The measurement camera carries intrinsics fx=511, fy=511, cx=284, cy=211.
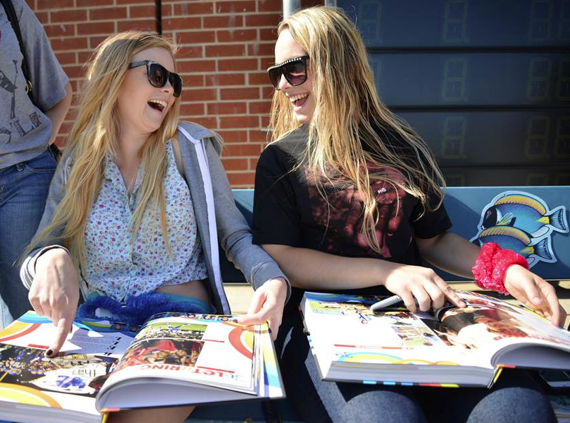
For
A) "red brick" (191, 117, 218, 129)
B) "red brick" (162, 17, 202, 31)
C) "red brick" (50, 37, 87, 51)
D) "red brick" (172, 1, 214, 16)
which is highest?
"red brick" (172, 1, 214, 16)

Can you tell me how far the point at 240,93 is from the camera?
3916 mm

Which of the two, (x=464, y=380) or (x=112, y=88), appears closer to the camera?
(x=464, y=380)

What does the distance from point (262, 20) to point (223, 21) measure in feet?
0.97

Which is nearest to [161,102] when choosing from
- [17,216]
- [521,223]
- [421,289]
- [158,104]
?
[158,104]

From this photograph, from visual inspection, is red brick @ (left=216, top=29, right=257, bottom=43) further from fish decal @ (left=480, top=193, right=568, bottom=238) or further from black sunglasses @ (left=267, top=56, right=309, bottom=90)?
fish decal @ (left=480, top=193, right=568, bottom=238)

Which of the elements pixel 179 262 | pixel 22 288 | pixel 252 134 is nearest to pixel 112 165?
pixel 179 262

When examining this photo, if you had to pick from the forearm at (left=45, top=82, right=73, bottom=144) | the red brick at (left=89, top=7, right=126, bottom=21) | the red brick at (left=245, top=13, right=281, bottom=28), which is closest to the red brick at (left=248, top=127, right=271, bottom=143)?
the red brick at (left=245, top=13, right=281, bottom=28)

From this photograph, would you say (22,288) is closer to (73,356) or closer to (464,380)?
(73,356)

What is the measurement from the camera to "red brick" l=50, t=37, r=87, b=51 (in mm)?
3967

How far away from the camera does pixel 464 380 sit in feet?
3.58

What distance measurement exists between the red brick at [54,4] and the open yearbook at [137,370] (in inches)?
131

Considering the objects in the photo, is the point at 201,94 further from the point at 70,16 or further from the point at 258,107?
the point at 70,16

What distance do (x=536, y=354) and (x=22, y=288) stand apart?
1.66m

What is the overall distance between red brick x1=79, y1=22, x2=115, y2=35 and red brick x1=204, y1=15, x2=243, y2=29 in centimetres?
74
